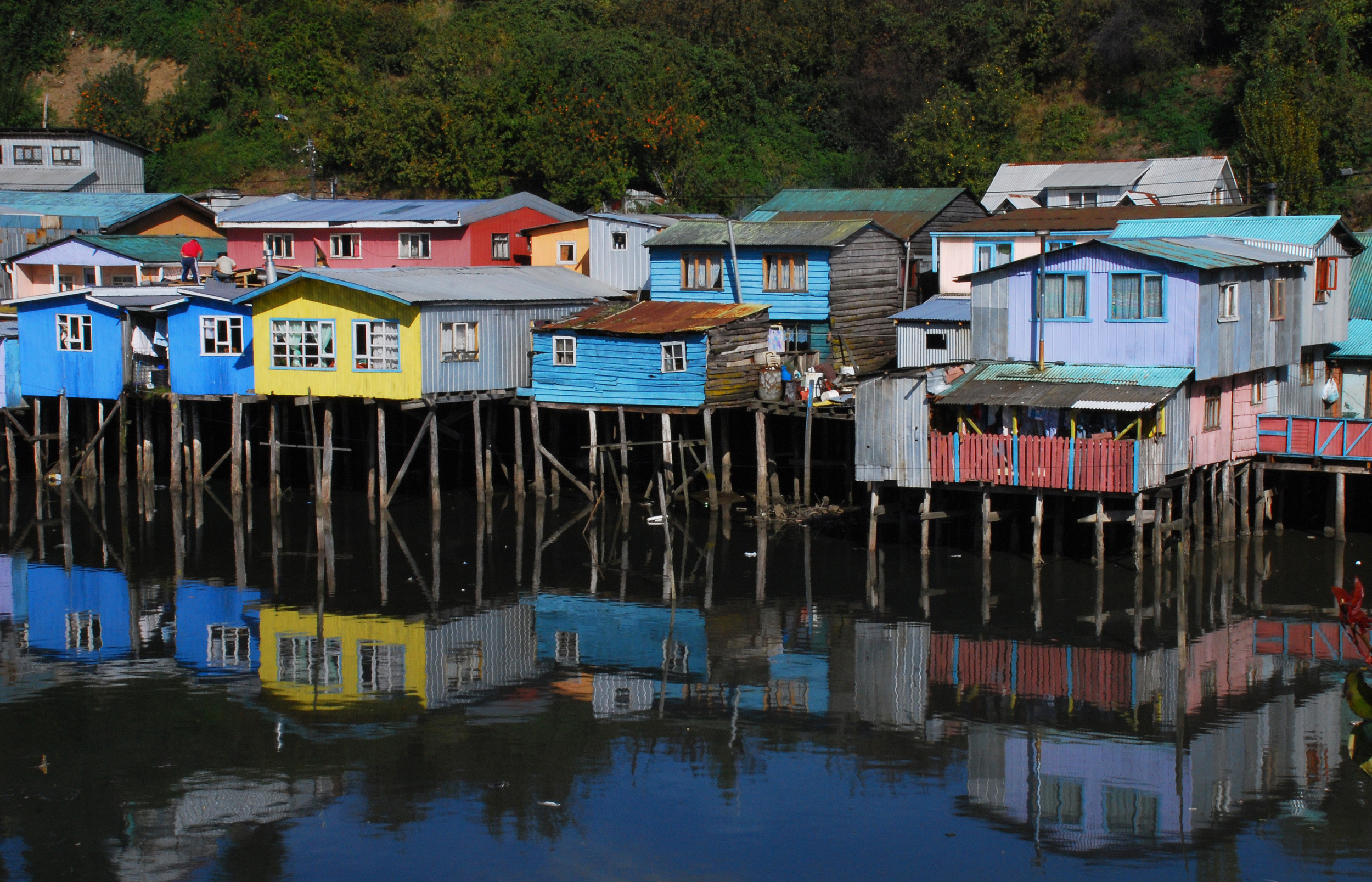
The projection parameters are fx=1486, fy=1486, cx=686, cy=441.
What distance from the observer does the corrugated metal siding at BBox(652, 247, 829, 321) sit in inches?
1435

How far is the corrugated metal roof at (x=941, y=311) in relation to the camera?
33969 millimetres

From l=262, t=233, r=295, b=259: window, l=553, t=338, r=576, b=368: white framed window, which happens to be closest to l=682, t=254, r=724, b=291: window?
l=553, t=338, r=576, b=368: white framed window

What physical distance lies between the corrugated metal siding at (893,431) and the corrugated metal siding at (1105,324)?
227 centimetres

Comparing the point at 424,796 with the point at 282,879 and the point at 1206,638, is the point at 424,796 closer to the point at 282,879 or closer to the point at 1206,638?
the point at 282,879

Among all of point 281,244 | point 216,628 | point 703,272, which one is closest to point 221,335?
point 281,244

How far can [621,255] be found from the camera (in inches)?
1591

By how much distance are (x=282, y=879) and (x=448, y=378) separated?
2046 centimetres

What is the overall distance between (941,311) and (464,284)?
11570mm

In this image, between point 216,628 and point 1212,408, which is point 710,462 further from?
point 216,628

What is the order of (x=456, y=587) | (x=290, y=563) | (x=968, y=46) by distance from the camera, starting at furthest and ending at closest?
(x=968, y=46) < (x=290, y=563) < (x=456, y=587)

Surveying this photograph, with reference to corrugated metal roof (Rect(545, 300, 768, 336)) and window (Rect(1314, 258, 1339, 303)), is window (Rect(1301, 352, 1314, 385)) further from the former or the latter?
corrugated metal roof (Rect(545, 300, 768, 336))

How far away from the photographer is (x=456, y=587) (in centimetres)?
2828

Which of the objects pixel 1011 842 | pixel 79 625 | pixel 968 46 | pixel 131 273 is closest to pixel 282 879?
pixel 1011 842

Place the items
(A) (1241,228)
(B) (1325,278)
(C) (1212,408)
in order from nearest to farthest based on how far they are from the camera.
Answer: (C) (1212,408), (B) (1325,278), (A) (1241,228)
